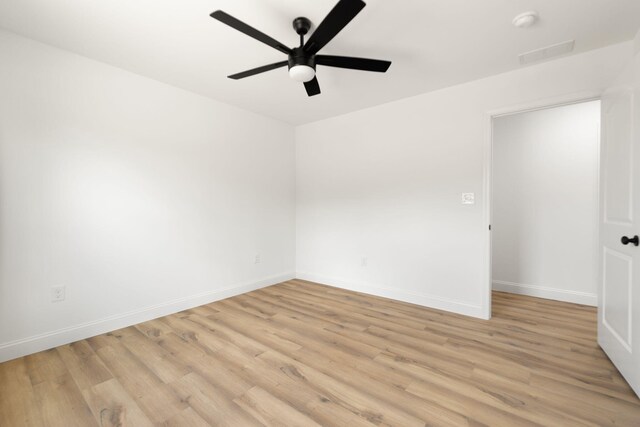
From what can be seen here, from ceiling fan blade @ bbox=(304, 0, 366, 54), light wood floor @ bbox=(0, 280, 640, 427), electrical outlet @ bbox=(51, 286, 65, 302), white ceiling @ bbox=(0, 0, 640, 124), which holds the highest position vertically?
white ceiling @ bbox=(0, 0, 640, 124)

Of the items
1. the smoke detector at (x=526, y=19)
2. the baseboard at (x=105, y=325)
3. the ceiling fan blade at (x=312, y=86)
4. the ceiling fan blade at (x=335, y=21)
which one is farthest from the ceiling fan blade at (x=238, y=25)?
the baseboard at (x=105, y=325)

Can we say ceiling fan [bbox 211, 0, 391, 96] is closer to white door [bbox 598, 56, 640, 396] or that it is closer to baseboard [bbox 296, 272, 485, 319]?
white door [bbox 598, 56, 640, 396]

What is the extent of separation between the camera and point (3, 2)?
1.82 meters

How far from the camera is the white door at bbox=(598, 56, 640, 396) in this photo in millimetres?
1691

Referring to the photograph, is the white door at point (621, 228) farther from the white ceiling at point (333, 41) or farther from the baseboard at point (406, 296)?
the baseboard at point (406, 296)

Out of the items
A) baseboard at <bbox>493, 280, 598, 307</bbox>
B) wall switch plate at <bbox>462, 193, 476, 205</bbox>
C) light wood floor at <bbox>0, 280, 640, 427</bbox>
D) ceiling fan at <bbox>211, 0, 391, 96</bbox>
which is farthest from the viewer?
baseboard at <bbox>493, 280, 598, 307</bbox>

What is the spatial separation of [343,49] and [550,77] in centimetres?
190

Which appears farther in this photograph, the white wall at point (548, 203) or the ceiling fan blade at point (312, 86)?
the white wall at point (548, 203)

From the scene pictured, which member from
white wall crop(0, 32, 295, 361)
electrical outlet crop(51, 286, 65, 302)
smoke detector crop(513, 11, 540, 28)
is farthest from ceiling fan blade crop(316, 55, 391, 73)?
electrical outlet crop(51, 286, 65, 302)

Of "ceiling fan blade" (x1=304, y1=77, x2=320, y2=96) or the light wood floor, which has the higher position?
"ceiling fan blade" (x1=304, y1=77, x2=320, y2=96)

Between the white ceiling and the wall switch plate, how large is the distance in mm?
1192

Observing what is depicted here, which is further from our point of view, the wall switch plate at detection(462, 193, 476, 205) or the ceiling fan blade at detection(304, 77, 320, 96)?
the wall switch plate at detection(462, 193, 476, 205)

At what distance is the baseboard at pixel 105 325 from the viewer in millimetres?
2146

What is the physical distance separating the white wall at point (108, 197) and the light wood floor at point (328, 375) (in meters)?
0.33
